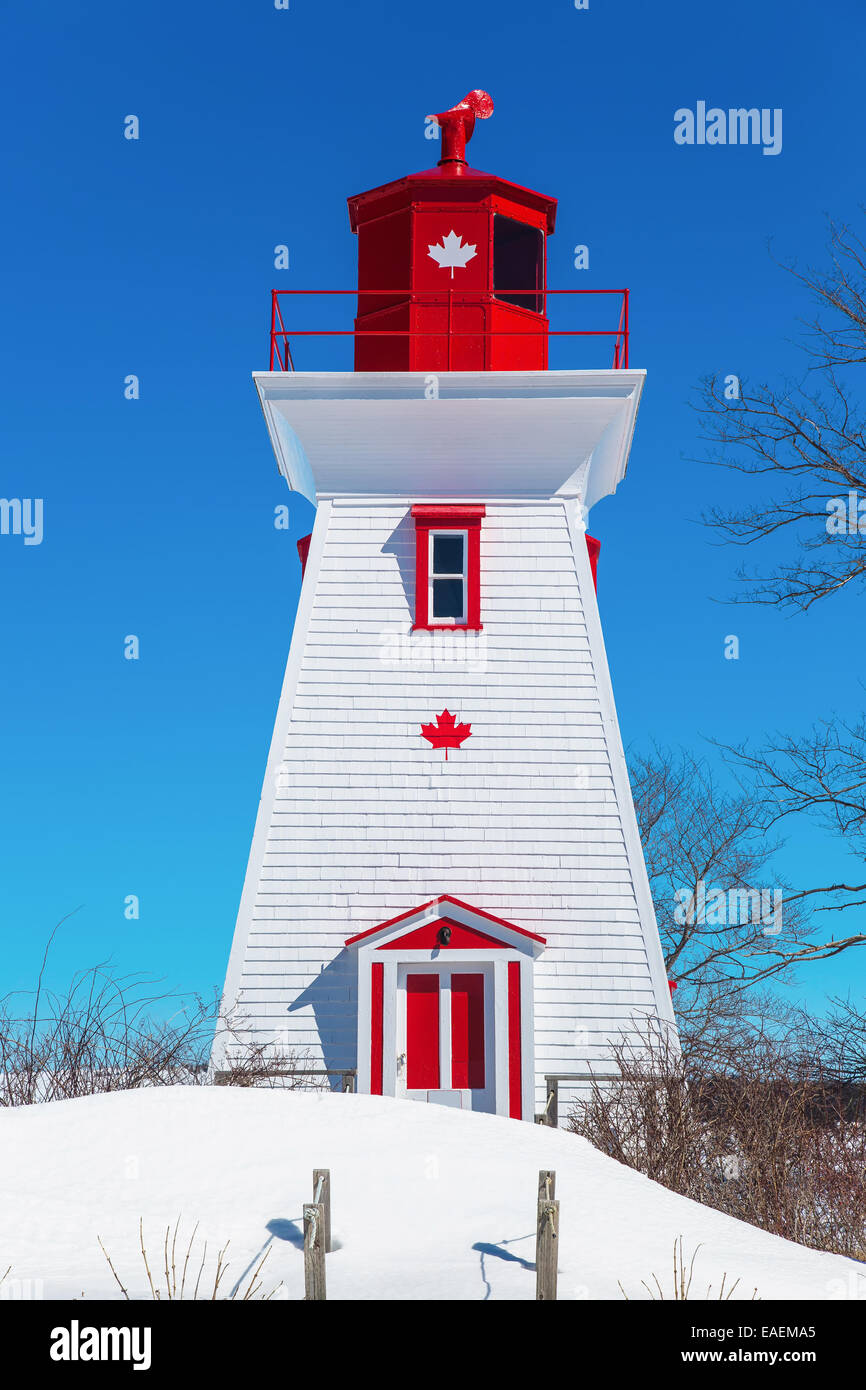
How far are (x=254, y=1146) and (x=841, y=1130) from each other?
6.84 metres

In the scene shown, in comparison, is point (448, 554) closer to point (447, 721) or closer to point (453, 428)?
point (453, 428)

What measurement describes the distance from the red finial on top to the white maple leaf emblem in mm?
1695

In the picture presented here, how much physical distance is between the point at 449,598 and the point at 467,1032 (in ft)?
19.2

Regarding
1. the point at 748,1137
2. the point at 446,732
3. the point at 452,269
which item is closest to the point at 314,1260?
the point at 748,1137

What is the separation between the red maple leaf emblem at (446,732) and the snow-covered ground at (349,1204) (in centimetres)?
716

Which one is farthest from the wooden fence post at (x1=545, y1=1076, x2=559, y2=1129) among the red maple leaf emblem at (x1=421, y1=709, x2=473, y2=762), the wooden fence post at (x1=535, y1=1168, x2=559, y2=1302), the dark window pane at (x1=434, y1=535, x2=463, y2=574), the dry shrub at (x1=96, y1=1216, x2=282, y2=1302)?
the wooden fence post at (x1=535, y1=1168, x2=559, y2=1302)

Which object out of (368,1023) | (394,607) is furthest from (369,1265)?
(394,607)

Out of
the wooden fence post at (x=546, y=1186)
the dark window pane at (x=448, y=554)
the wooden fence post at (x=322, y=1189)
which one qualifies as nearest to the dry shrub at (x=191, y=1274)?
the wooden fence post at (x=322, y=1189)

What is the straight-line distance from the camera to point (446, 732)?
17109 millimetres

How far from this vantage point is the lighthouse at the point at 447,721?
1599cm

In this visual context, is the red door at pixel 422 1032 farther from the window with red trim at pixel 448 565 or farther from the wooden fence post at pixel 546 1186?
the wooden fence post at pixel 546 1186

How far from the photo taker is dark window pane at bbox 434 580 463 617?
1794 cm

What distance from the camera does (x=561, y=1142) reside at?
1042 centimetres
